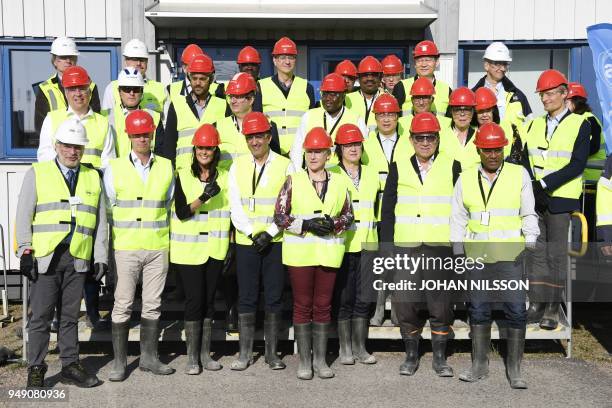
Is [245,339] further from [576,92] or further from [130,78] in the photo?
[576,92]

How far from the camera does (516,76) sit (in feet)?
34.9

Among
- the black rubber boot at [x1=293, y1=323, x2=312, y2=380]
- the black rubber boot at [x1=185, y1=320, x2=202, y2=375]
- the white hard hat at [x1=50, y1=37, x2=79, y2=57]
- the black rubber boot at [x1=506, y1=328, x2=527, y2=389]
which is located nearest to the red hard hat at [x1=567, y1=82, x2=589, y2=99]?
the black rubber boot at [x1=506, y1=328, x2=527, y2=389]

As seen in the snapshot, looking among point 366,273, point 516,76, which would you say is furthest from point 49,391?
point 516,76

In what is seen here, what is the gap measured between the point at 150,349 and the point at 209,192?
156 cm

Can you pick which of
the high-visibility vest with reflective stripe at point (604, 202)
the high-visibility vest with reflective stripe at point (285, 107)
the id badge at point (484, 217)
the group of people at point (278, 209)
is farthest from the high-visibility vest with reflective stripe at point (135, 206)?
the high-visibility vest with reflective stripe at point (604, 202)

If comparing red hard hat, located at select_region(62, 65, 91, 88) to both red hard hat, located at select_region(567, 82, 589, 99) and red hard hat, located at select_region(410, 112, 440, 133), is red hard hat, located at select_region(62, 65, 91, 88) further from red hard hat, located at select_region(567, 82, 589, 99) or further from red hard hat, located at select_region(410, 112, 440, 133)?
red hard hat, located at select_region(567, 82, 589, 99)

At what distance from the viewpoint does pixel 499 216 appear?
20.8ft

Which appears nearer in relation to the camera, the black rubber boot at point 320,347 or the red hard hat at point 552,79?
the black rubber boot at point 320,347

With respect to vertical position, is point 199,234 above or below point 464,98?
below

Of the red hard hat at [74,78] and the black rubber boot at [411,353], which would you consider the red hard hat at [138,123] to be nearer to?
the red hard hat at [74,78]

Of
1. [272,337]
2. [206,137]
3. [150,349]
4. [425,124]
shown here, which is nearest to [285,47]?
[206,137]

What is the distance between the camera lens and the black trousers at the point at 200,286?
6633 millimetres

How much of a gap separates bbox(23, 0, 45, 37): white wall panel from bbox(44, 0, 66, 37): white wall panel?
0.21 feet

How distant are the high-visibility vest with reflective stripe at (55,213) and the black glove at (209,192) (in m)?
1.00
